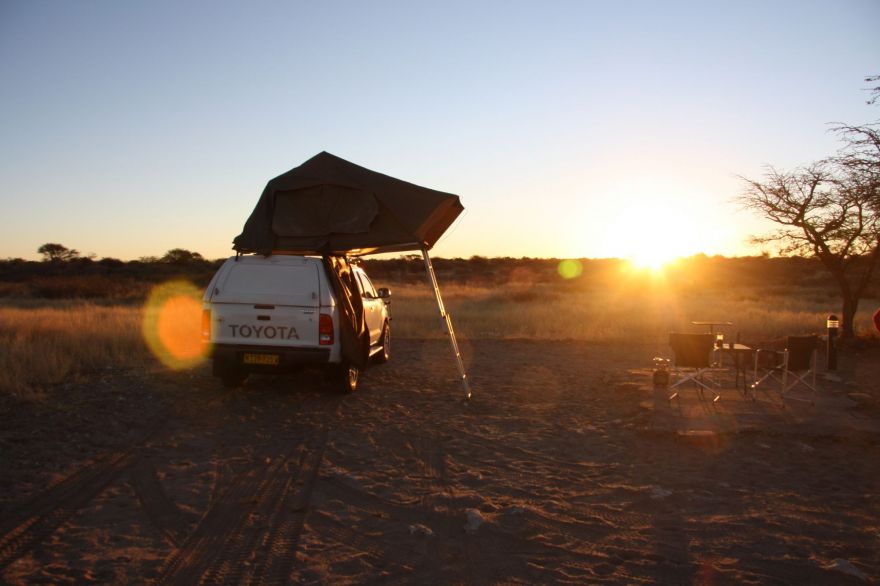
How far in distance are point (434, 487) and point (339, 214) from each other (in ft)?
16.9

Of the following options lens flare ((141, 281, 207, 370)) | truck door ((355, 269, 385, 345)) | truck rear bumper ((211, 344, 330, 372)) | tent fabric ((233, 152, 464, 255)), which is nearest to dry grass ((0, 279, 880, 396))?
lens flare ((141, 281, 207, 370))

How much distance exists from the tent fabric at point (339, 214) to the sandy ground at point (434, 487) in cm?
224

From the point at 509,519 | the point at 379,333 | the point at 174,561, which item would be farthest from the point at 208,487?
the point at 379,333

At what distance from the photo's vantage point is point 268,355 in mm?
9383

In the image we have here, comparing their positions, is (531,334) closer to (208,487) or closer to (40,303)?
(208,487)

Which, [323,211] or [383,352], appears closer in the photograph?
[323,211]

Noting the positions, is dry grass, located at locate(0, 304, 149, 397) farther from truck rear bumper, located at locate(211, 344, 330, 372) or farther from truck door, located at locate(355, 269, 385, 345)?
truck door, located at locate(355, 269, 385, 345)

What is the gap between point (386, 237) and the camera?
9.74 metres

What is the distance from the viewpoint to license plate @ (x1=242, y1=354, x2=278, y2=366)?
369 inches

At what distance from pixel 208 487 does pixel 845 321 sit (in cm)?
1628

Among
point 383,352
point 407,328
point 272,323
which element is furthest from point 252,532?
point 407,328

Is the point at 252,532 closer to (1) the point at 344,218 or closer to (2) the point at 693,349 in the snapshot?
(1) the point at 344,218

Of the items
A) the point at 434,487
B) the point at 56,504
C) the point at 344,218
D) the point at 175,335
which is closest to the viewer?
the point at 56,504

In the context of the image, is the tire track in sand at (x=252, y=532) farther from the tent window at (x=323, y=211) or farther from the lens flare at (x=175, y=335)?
the tent window at (x=323, y=211)
